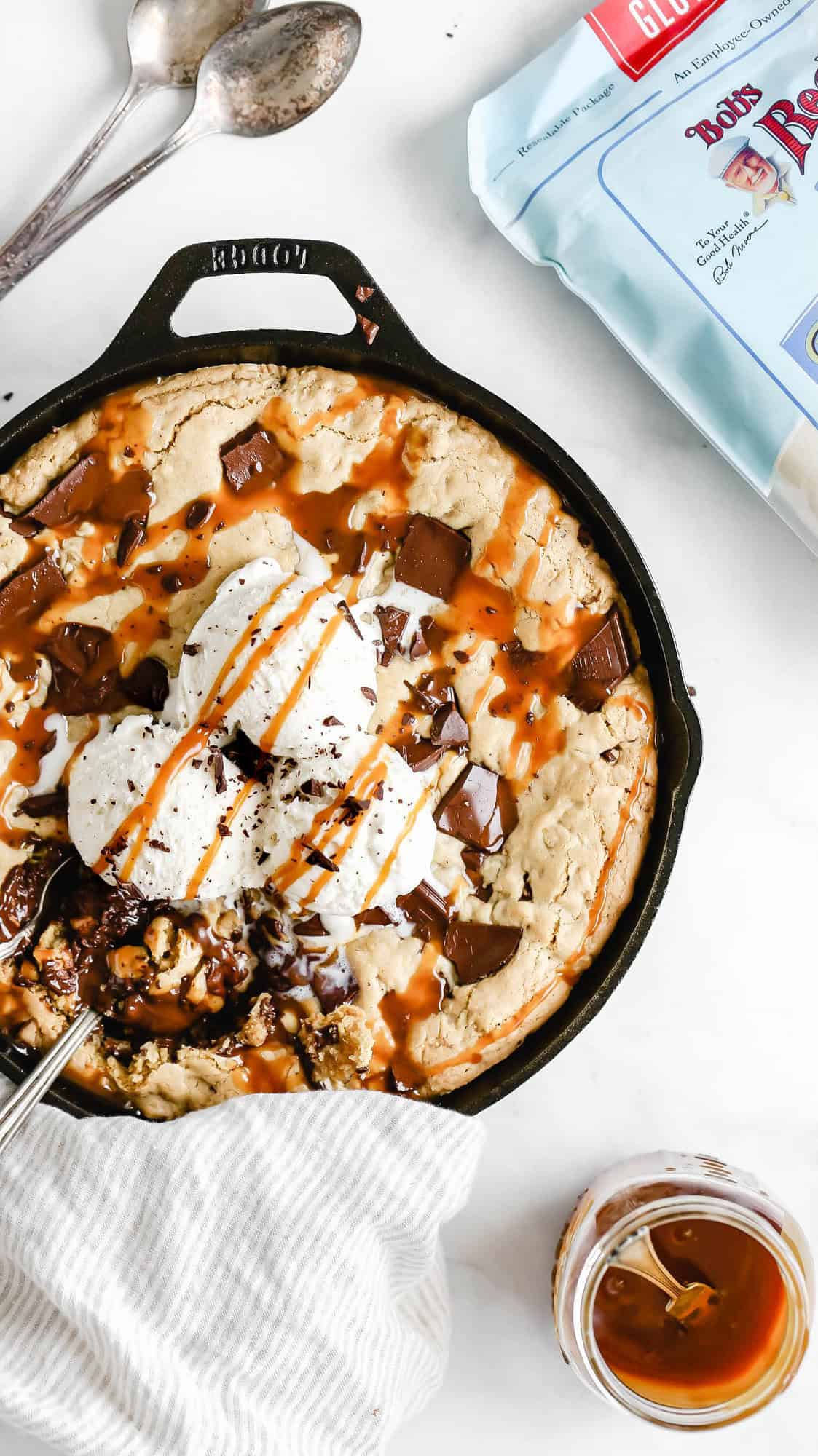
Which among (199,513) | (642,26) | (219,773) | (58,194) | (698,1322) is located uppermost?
(642,26)

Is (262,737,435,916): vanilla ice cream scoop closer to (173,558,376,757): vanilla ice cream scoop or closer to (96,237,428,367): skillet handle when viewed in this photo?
(173,558,376,757): vanilla ice cream scoop

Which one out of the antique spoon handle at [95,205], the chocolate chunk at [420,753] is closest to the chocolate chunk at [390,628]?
the chocolate chunk at [420,753]

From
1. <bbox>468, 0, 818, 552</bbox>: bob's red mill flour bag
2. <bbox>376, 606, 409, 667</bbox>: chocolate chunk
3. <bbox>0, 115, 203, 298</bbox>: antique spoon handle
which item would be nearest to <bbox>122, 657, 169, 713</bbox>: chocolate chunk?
<bbox>376, 606, 409, 667</bbox>: chocolate chunk

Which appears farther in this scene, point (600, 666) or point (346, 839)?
point (600, 666)

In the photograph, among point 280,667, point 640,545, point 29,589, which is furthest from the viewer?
point 640,545

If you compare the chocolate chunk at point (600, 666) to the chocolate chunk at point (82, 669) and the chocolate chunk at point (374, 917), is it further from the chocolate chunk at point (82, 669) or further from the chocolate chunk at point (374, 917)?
the chocolate chunk at point (82, 669)

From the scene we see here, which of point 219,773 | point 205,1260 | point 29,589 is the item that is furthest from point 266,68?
point 205,1260

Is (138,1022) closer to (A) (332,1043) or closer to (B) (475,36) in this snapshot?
(A) (332,1043)

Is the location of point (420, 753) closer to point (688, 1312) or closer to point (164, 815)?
point (164, 815)
